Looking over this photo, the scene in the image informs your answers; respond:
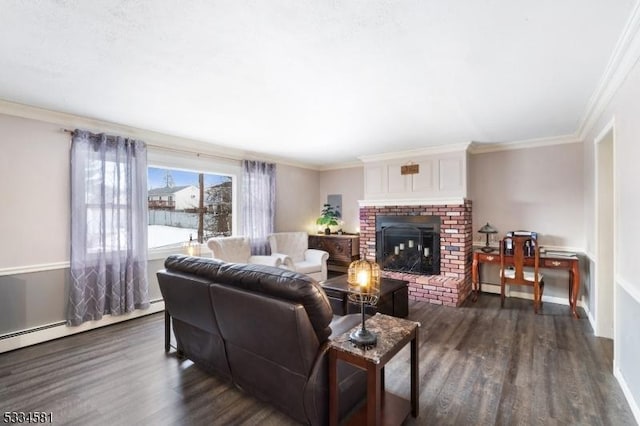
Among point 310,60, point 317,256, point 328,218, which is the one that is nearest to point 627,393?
point 310,60

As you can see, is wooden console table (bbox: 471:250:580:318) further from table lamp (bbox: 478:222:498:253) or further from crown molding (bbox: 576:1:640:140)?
crown molding (bbox: 576:1:640:140)

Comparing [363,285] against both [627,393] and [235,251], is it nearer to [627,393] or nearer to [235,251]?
[627,393]

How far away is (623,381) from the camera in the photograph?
214 centimetres

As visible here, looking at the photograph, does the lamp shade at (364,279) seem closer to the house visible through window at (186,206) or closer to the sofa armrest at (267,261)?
the sofa armrest at (267,261)

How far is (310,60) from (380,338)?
6.12 ft

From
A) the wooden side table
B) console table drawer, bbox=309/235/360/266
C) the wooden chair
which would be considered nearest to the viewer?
the wooden side table

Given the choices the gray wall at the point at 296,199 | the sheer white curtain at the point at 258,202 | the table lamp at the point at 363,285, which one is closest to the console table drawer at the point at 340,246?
the gray wall at the point at 296,199

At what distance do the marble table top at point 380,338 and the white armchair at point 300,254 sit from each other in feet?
9.09

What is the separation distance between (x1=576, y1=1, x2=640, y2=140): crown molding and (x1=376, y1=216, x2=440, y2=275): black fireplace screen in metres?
2.31

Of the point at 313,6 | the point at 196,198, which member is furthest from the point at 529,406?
the point at 196,198

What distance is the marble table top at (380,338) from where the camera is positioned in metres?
1.54

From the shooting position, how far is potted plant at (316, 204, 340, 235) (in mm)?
5977

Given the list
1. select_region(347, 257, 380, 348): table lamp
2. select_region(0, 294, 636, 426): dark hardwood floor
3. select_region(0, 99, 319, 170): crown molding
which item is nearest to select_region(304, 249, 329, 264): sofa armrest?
select_region(0, 99, 319, 170): crown molding

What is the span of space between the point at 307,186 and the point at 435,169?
8.71 ft
